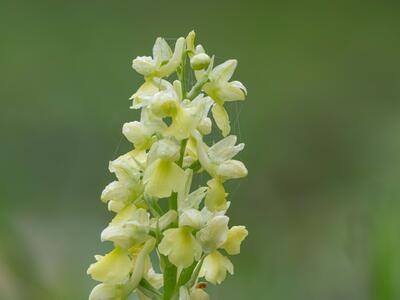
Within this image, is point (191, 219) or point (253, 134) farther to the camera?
point (253, 134)

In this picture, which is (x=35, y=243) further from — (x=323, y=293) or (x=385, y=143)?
(x=385, y=143)

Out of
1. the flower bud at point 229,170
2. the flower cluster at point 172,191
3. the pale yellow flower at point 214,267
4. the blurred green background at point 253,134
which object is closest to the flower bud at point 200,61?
the flower cluster at point 172,191

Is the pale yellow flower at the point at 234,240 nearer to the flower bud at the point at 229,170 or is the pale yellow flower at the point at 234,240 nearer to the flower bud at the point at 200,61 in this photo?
the flower bud at the point at 229,170

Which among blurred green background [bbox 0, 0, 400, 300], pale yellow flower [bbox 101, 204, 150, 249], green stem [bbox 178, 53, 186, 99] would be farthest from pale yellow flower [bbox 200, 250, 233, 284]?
blurred green background [bbox 0, 0, 400, 300]

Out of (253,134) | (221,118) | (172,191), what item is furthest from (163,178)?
(253,134)

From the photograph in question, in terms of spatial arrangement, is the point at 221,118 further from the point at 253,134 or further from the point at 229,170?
the point at 253,134

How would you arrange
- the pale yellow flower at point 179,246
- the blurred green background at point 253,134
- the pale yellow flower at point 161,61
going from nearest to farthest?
the pale yellow flower at point 179,246, the pale yellow flower at point 161,61, the blurred green background at point 253,134

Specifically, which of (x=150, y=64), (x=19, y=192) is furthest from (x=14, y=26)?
(x=150, y=64)
